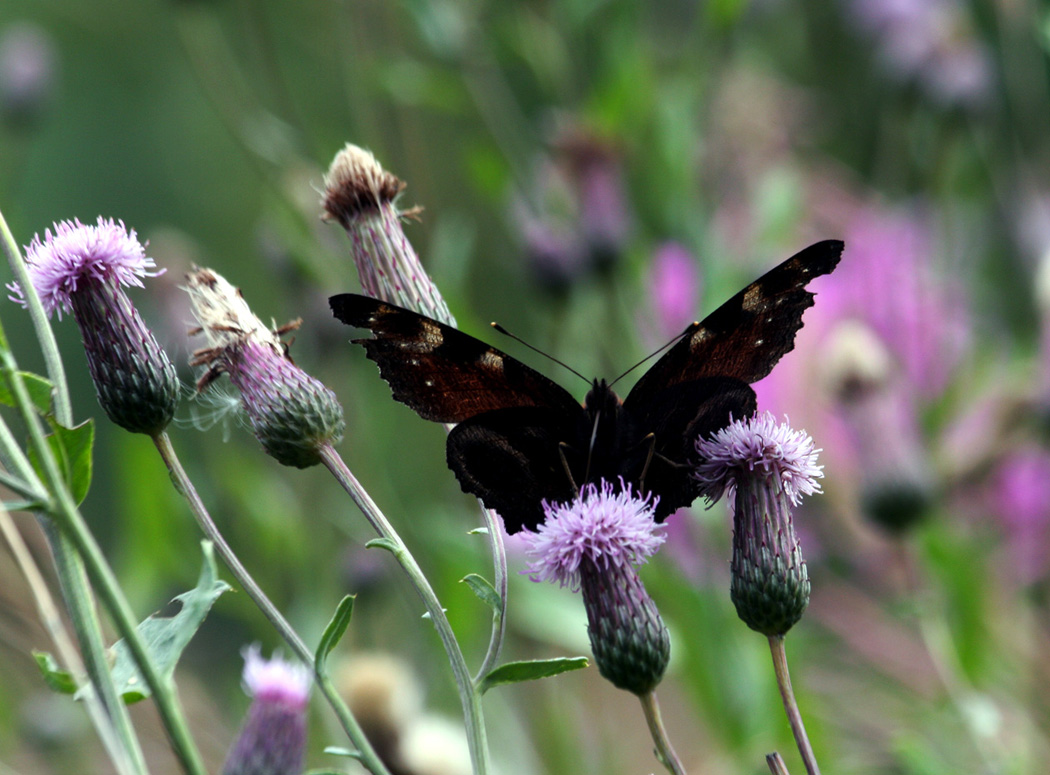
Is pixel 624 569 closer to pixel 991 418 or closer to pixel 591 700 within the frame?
pixel 991 418

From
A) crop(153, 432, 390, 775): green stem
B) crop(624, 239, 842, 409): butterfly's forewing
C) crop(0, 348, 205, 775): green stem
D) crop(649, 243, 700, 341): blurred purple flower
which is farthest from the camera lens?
crop(649, 243, 700, 341): blurred purple flower

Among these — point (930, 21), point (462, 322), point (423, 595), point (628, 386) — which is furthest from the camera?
point (930, 21)

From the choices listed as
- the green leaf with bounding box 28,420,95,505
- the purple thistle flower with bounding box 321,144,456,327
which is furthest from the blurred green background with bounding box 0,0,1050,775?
the green leaf with bounding box 28,420,95,505

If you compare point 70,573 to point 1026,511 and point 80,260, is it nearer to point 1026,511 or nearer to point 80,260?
point 80,260

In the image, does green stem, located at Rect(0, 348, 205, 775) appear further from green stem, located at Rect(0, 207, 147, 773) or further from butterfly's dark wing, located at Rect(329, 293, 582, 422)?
butterfly's dark wing, located at Rect(329, 293, 582, 422)

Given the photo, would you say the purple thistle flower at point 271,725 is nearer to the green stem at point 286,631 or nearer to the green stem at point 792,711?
the green stem at point 286,631

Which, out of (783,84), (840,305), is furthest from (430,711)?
(783,84)
